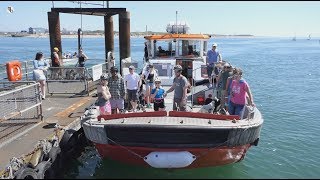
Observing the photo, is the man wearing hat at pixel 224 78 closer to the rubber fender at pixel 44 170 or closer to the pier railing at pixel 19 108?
the rubber fender at pixel 44 170

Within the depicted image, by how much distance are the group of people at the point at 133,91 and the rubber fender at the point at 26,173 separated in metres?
2.23

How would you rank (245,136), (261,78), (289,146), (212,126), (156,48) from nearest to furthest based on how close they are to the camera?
1. (212,126)
2. (245,136)
3. (289,146)
4. (156,48)
5. (261,78)

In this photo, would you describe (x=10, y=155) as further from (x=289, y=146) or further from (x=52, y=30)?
(x=52, y=30)

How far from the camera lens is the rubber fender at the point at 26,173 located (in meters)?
6.36

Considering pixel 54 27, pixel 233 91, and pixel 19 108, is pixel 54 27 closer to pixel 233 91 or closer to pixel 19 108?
pixel 19 108

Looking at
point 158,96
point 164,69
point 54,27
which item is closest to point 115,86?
point 158,96

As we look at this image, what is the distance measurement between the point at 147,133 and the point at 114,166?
1.77 m

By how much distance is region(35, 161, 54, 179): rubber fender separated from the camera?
6861 mm

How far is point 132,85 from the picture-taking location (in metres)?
9.19

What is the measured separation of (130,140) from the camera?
740 cm

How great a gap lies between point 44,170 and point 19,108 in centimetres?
271

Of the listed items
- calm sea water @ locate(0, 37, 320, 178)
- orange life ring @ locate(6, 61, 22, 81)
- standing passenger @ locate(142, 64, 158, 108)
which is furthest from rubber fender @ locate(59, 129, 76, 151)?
orange life ring @ locate(6, 61, 22, 81)

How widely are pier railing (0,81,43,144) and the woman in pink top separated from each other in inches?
206

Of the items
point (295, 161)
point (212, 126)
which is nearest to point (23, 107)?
point (212, 126)
